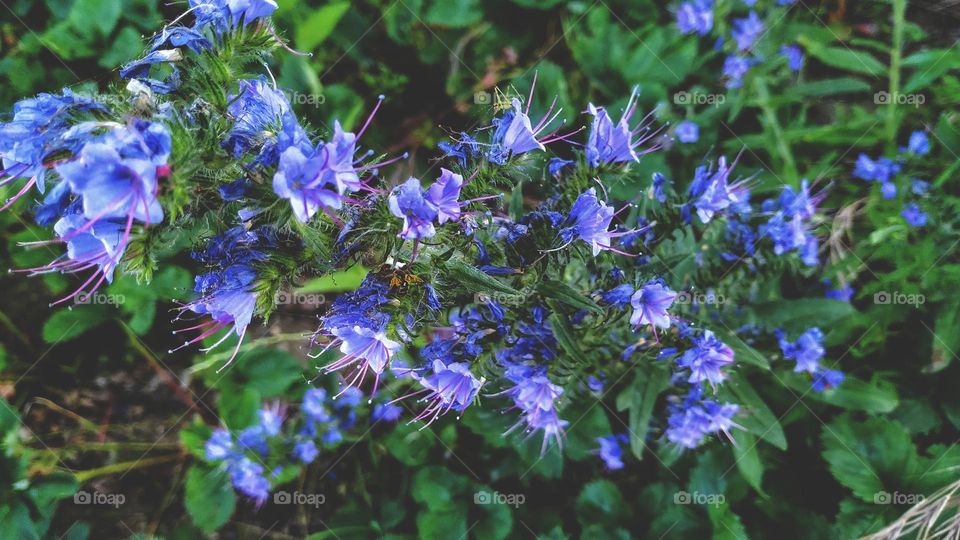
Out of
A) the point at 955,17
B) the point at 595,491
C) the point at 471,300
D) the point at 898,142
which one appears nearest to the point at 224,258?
the point at 471,300

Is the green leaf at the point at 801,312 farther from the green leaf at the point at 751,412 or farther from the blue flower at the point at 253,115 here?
the blue flower at the point at 253,115

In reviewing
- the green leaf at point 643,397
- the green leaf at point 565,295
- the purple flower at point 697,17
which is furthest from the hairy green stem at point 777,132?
the green leaf at point 565,295

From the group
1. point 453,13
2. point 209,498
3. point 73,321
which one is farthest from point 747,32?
point 73,321

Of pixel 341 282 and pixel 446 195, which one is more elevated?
pixel 446 195

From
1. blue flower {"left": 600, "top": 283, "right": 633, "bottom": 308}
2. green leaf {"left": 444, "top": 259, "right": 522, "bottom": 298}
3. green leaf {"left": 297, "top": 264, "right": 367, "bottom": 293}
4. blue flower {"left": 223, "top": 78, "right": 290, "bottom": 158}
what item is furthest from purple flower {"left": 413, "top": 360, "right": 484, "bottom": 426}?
green leaf {"left": 297, "top": 264, "right": 367, "bottom": 293}

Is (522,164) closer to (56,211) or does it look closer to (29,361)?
(56,211)

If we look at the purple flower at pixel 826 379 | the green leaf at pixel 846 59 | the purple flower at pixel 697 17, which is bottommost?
the purple flower at pixel 826 379

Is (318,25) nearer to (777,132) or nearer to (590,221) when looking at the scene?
(590,221)

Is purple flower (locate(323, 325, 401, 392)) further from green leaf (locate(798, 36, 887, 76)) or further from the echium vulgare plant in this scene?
green leaf (locate(798, 36, 887, 76))
